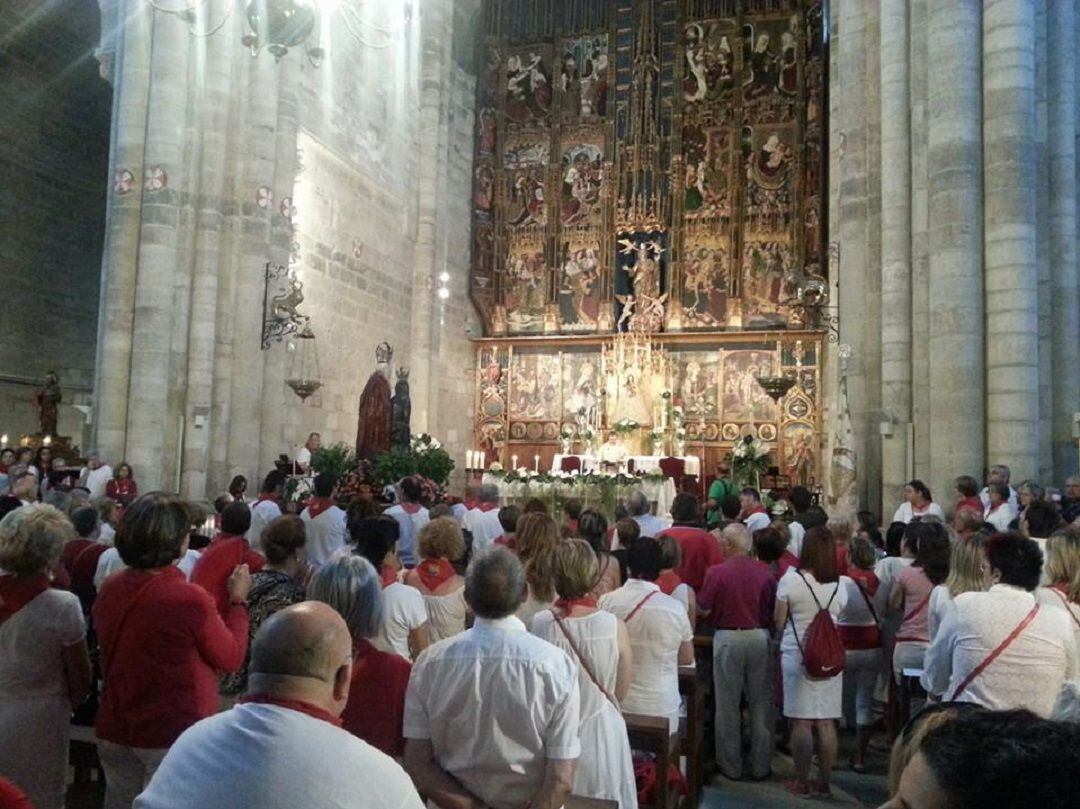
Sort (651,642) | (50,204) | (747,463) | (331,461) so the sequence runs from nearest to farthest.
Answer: (651,642), (331,461), (747,463), (50,204)

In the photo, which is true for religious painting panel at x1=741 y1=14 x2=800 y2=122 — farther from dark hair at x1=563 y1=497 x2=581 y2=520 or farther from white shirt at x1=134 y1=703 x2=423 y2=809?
white shirt at x1=134 y1=703 x2=423 y2=809

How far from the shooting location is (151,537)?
3521 millimetres

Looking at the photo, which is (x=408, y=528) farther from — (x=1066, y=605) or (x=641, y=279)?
(x=641, y=279)

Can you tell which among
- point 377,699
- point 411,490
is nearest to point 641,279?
point 411,490

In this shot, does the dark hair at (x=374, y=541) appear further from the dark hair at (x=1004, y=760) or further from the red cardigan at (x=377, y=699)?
the dark hair at (x=1004, y=760)

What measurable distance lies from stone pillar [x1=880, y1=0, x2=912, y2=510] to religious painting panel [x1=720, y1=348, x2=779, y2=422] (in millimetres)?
9385

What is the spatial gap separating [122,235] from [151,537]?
13715 mm

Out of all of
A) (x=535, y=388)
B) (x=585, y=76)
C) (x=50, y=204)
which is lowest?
(x=535, y=388)

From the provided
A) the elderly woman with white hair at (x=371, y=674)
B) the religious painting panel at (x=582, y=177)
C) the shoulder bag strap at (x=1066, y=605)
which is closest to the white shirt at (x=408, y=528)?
the elderly woman with white hair at (x=371, y=674)

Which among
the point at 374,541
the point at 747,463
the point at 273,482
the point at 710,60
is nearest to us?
the point at 374,541

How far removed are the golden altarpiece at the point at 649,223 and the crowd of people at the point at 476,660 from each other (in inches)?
639

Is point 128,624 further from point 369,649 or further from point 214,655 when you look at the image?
point 369,649

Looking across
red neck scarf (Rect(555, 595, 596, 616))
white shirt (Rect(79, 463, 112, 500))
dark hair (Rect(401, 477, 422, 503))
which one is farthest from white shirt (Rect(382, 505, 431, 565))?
white shirt (Rect(79, 463, 112, 500))

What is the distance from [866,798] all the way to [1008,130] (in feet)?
29.4
